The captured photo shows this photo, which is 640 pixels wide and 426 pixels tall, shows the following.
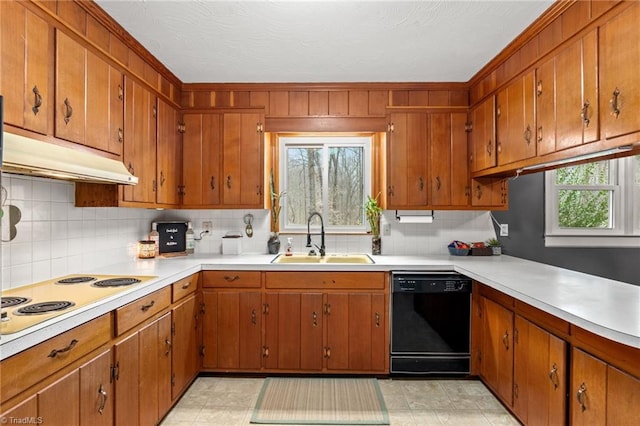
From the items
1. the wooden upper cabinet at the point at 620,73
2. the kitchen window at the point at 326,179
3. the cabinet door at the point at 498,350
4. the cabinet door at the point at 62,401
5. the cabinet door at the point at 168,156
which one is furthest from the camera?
the kitchen window at the point at 326,179

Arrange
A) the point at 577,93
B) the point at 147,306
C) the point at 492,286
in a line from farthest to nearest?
the point at 492,286 → the point at 147,306 → the point at 577,93

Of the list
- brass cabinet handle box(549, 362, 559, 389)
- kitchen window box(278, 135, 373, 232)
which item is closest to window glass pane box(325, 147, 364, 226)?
kitchen window box(278, 135, 373, 232)

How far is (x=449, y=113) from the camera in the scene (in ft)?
10.4

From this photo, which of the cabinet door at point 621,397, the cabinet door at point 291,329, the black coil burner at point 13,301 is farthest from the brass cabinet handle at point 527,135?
the black coil burner at point 13,301

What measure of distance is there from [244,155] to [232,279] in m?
1.12

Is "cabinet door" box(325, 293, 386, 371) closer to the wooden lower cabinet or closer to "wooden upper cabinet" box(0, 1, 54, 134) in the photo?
the wooden lower cabinet

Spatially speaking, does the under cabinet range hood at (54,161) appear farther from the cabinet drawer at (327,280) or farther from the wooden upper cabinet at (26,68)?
the cabinet drawer at (327,280)

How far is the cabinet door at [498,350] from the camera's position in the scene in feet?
7.36

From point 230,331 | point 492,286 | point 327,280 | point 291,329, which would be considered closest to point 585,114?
point 492,286

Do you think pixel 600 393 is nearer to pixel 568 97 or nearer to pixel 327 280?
pixel 568 97

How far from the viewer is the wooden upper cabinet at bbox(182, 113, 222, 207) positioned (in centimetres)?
321

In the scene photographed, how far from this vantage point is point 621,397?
1354 mm

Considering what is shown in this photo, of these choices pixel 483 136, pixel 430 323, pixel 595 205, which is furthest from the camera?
pixel 595 205

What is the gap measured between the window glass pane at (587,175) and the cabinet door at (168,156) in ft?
11.1
